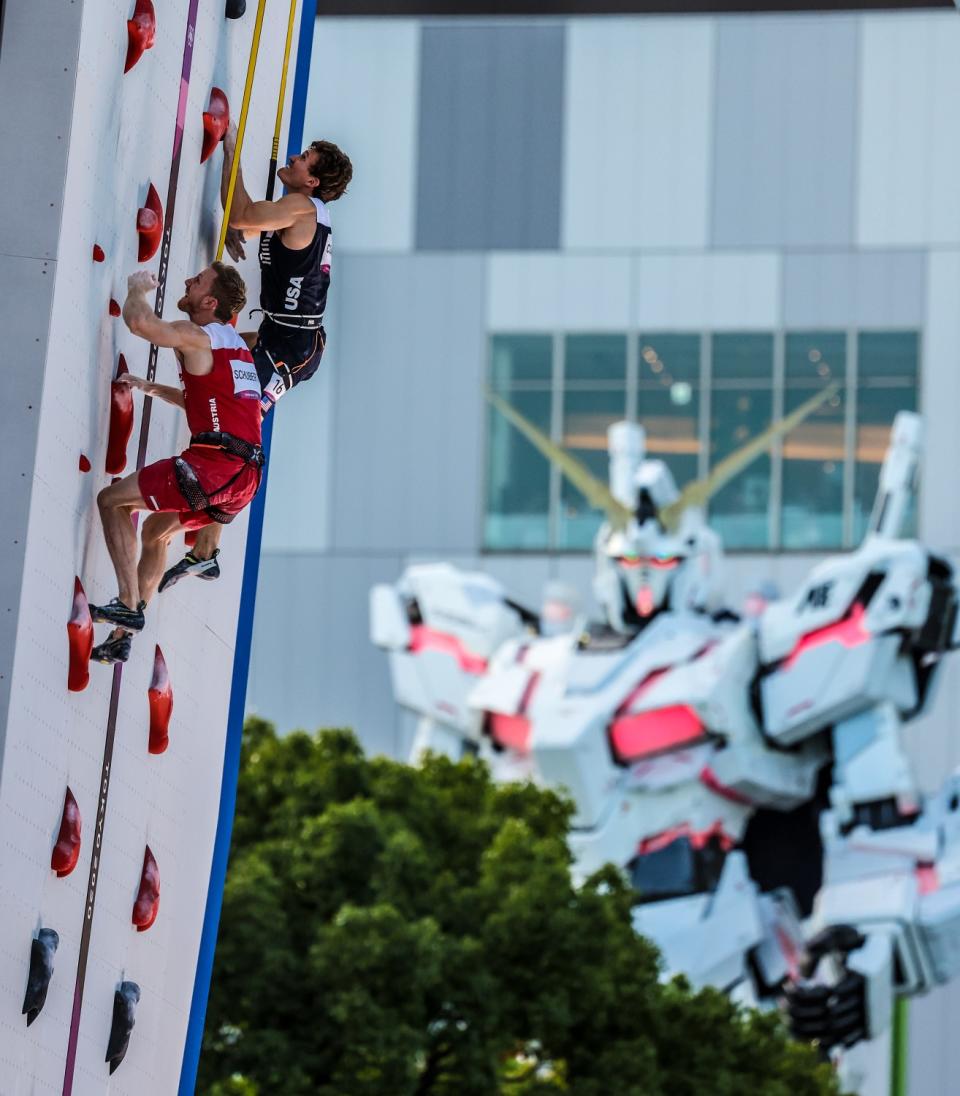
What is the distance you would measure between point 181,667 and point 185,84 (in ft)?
7.37

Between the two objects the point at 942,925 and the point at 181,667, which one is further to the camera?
the point at 942,925

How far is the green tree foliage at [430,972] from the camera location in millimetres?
16812

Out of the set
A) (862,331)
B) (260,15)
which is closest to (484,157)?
(862,331)

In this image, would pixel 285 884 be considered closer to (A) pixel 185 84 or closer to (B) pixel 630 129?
(A) pixel 185 84

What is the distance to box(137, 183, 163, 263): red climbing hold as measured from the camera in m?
10.2

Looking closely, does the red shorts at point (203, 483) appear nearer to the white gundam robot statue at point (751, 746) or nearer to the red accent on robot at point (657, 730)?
the white gundam robot statue at point (751, 746)

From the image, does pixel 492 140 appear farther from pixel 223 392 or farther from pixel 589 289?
pixel 223 392

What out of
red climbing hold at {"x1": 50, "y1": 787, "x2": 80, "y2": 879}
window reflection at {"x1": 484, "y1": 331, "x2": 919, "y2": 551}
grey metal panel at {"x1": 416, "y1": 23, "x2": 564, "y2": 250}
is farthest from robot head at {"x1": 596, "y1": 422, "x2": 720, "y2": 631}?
grey metal panel at {"x1": 416, "y1": 23, "x2": 564, "y2": 250}

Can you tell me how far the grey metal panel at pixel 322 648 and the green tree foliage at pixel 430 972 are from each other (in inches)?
727

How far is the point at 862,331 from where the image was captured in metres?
37.5

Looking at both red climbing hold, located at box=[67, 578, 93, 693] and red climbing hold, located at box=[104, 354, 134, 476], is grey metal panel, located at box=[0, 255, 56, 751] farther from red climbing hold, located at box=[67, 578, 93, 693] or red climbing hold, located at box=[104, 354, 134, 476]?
red climbing hold, located at box=[104, 354, 134, 476]

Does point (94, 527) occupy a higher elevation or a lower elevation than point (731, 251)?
lower

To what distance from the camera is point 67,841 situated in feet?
32.9

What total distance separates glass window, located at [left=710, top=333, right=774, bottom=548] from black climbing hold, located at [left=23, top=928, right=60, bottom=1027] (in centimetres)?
2779
